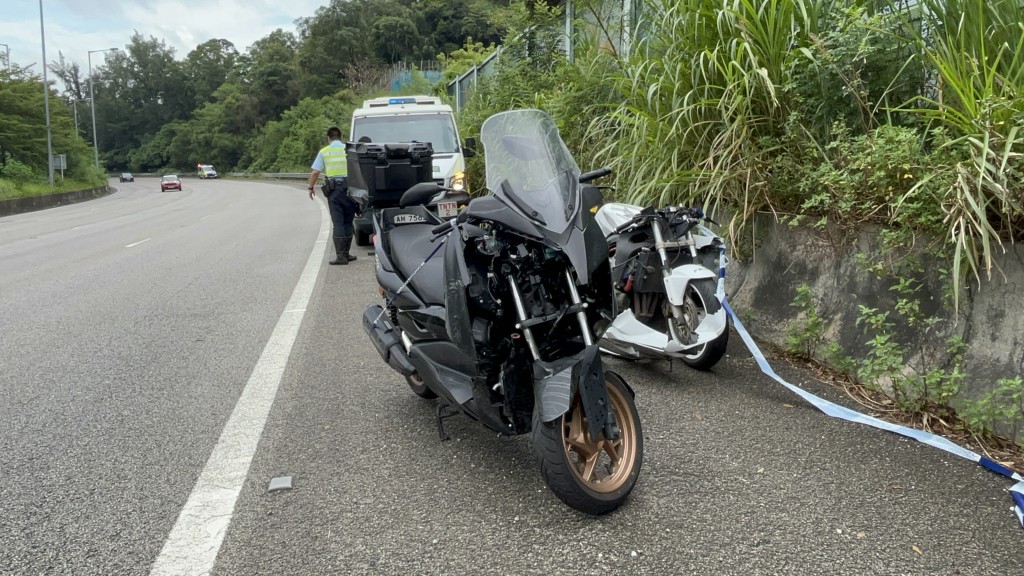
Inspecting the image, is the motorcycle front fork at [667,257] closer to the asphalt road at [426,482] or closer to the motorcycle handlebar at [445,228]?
the asphalt road at [426,482]

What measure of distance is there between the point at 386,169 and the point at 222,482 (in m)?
2.79

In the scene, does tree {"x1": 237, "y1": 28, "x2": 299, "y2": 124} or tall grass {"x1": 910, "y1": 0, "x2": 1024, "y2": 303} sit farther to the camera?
tree {"x1": 237, "y1": 28, "x2": 299, "y2": 124}

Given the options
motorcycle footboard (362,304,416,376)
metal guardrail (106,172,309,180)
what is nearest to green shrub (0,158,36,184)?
metal guardrail (106,172,309,180)

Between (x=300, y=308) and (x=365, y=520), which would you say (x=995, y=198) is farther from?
(x=300, y=308)

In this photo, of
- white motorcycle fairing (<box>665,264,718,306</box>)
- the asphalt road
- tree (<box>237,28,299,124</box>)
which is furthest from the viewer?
tree (<box>237,28,299,124</box>)

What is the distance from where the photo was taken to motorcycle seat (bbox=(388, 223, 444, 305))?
3666mm

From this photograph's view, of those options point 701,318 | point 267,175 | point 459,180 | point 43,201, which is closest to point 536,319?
point 701,318

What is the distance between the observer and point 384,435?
3.85m

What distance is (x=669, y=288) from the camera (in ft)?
14.9

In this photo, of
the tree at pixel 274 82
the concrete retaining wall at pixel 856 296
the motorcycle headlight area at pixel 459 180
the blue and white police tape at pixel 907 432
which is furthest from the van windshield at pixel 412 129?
the tree at pixel 274 82

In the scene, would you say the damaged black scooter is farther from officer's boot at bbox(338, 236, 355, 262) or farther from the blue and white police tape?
officer's boot at bbox(338, 236, 355, 262)

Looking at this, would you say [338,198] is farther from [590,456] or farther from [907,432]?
[907,432]

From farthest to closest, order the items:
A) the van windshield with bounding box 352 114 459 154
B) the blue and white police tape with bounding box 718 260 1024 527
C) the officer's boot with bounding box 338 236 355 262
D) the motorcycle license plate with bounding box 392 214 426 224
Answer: the van windshield with bounding box 352 114 459 154 → the officer's boot with bounding box 338 236 355 262 → the motorcycle license plate with bounding box 392 214 426 224 → the blue and white police tape with bounding box 718 260 1024 527

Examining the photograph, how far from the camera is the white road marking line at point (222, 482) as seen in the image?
268cm
